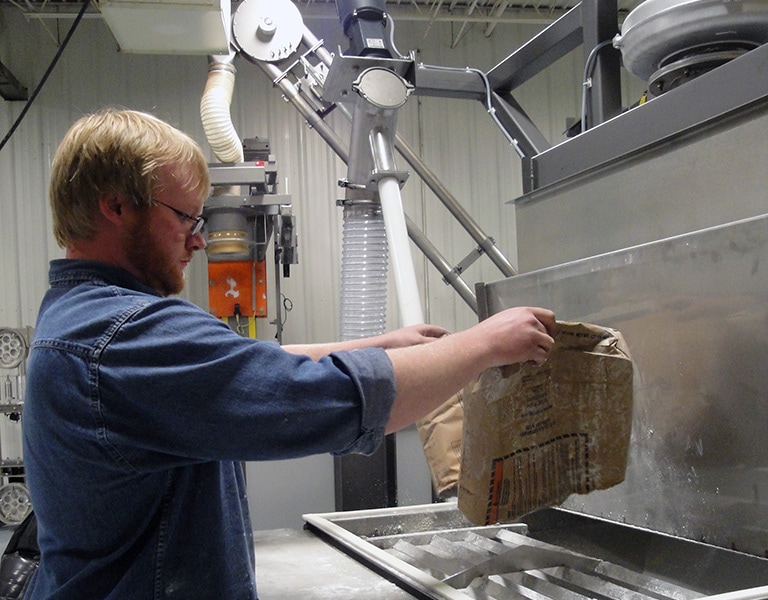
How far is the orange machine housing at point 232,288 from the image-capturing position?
324 centimetres

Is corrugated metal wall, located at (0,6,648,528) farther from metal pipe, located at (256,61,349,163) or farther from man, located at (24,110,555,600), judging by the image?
man, located at (24,110,555,600)

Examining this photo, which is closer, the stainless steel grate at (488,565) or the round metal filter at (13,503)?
the stainless steel grate at (488,565)

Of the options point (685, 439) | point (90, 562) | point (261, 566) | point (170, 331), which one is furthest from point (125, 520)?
point (685, 439)

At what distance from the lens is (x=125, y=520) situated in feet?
2.46

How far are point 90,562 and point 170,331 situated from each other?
27 centimetres

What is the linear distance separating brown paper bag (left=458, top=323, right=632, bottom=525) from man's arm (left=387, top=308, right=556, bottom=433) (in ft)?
0.24

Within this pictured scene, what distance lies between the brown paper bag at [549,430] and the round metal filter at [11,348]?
3053 mm

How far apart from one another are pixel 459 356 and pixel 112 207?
1.40ft

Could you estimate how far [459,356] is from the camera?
0.79m

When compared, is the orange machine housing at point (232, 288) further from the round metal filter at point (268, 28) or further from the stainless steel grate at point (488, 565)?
the stainless steel grate at point (488, 565)

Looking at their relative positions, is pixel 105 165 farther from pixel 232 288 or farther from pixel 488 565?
pixel 232 288

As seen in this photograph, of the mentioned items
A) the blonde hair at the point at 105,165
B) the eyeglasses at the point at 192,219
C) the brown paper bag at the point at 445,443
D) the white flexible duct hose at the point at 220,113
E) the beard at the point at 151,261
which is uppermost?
the white flexible duct hose at the point at 220,113

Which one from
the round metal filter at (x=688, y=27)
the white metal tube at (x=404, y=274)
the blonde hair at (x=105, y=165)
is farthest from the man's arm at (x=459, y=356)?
the white metal tube at (x=404, y=274)

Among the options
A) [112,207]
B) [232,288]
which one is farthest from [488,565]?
[232,288]
